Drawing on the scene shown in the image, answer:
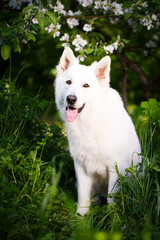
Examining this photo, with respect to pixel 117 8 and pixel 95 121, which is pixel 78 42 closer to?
pixel 117 8

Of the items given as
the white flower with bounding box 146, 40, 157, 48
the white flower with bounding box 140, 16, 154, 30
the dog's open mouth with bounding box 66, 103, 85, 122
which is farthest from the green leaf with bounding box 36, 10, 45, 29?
the white flower with bounding box 146, 40, 157, 48

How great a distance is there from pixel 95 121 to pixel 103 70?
0.57 meters

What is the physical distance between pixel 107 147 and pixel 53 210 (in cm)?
86

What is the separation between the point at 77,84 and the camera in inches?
122

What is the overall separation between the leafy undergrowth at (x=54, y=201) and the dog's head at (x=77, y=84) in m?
0.53

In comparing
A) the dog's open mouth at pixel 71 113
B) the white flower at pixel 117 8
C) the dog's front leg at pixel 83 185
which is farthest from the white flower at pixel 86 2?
the dog's front leg at pixel 83 185

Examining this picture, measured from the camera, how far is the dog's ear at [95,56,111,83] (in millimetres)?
3115

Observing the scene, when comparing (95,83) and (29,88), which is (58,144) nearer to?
(95,83)

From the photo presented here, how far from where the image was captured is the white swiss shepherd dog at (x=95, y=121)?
3.10 m

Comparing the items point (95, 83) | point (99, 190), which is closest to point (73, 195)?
point (99, 190)

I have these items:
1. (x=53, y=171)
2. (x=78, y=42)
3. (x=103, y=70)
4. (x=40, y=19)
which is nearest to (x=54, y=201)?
(x=53, y=171)

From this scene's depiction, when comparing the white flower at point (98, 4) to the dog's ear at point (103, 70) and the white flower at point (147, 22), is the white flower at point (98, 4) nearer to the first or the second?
the white flower at point (147, 22)

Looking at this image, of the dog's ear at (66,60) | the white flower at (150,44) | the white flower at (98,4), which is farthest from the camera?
the white flower at (150,44)

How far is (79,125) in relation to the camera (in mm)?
3223
